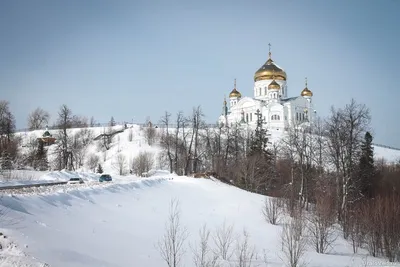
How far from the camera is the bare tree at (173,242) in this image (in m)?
10.7

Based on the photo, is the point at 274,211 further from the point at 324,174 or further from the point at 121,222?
the point at 324,174

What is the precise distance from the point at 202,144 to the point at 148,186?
29.9m

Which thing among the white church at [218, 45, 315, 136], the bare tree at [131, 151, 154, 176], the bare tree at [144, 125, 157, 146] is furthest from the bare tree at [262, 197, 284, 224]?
the white church at [218, 45, 315, 136]

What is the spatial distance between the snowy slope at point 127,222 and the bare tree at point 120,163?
989 inches

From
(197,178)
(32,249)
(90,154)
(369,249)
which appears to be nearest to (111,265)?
(32,249)

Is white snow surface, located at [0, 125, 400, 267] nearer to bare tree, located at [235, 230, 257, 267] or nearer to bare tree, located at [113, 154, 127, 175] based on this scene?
bare tree, located at [235, 230, 257, 267]

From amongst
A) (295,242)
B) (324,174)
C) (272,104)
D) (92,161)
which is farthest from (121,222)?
(272,104)

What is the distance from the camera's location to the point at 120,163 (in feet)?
163

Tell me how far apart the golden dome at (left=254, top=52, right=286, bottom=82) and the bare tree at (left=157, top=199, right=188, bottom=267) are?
197 ft

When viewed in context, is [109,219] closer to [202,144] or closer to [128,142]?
[202,144]

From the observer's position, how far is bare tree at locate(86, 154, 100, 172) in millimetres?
54750

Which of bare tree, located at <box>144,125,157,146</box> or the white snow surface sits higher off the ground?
bare tree, located at <box>144,125,157,146</box>

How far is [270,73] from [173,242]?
7012 centimetres

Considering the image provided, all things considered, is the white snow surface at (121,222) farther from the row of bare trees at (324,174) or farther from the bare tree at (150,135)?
the bare tree at (150,135)
